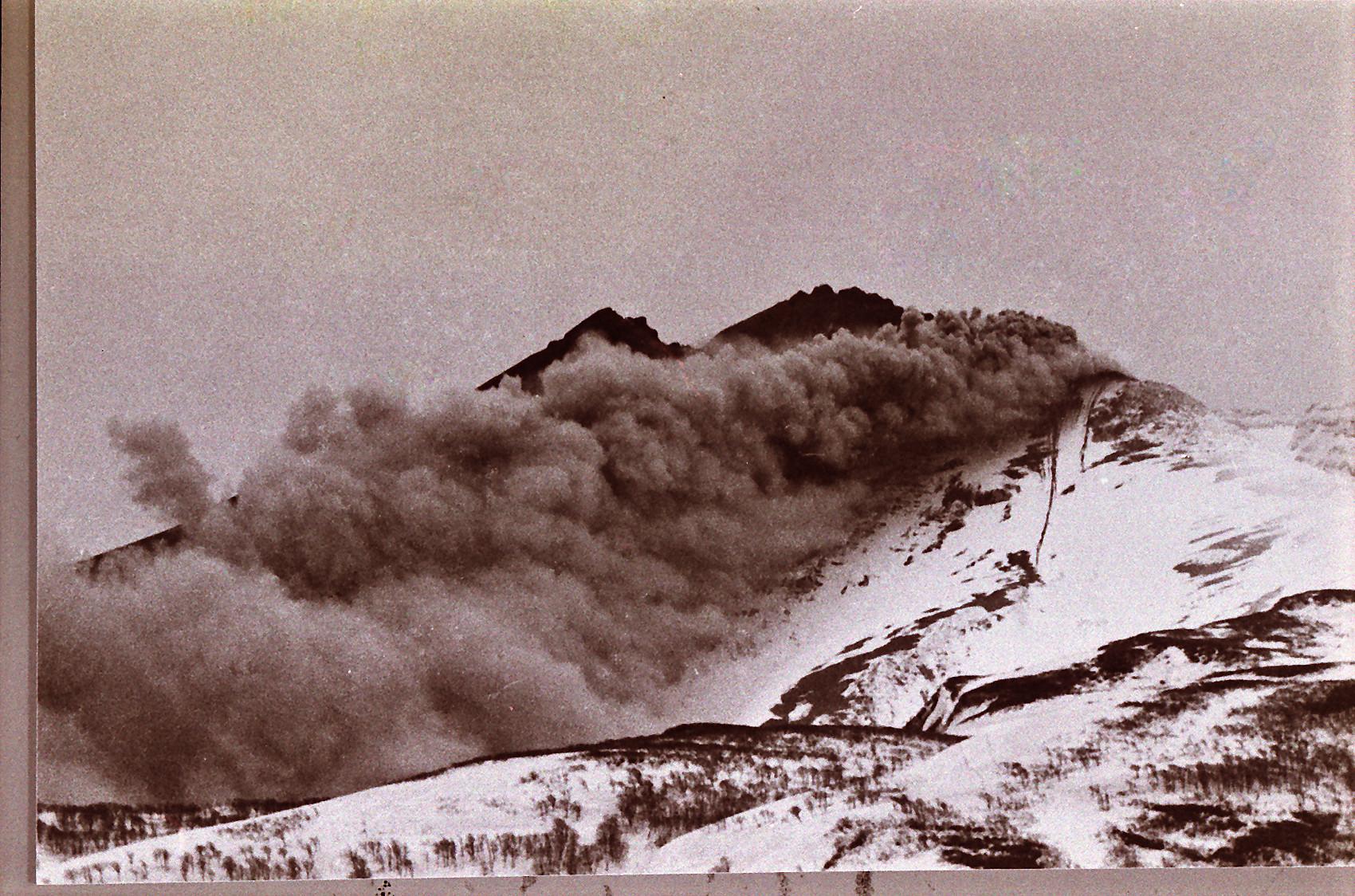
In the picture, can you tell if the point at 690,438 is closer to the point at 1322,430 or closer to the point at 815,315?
the point at 815,315

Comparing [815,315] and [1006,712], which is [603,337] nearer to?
[815,315]

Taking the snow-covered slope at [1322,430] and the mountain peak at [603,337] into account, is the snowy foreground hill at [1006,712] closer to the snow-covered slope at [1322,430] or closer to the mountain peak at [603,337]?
the snow-covered slope at [1322,430]

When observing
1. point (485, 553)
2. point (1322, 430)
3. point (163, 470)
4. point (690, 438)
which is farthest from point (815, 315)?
point (163, 470)

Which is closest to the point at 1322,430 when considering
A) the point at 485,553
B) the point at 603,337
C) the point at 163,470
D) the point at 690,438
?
the point at 690,438

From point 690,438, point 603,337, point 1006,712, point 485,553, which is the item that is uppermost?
point 603,337

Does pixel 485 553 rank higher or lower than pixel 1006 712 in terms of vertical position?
higher

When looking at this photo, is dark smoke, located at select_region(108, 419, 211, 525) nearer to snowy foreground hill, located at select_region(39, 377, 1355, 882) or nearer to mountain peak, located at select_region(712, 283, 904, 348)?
snowy foreground hill, located at select_region(39, 377, 1355, 882)

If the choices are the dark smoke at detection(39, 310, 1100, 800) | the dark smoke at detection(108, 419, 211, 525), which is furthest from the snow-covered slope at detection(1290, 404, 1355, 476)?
the dark smoke at detection(108, 419, 211, 525)
